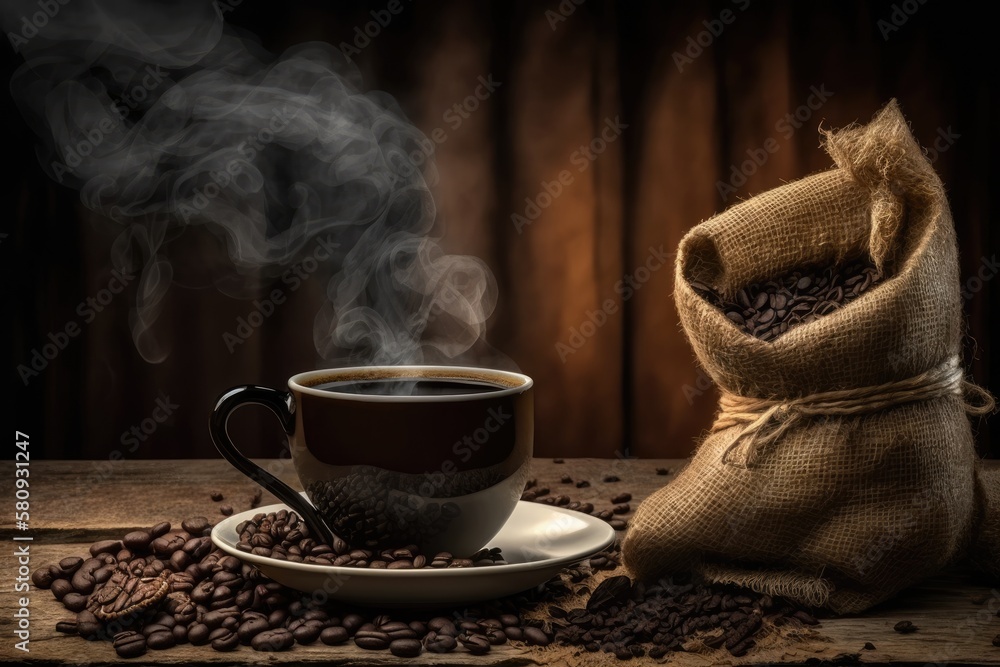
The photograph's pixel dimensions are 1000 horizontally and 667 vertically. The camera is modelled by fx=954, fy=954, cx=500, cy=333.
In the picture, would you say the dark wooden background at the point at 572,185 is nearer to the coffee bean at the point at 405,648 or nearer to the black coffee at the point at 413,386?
the black coffee at the point at 413,386

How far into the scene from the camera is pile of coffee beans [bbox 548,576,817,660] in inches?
33.1

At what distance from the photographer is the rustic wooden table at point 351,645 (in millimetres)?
807

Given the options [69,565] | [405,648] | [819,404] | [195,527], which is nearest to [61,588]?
[69,565]

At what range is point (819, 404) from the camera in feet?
2.99

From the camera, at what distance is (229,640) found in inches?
32.8

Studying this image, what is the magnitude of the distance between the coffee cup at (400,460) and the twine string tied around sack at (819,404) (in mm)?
216

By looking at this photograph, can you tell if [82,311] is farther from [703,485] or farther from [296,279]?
[703,485]

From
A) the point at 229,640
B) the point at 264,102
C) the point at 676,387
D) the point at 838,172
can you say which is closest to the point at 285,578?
the point at 229,640

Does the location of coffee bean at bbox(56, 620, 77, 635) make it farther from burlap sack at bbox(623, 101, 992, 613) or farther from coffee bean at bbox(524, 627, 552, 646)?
burlap sack at bbox(623, 101, 992, 613)

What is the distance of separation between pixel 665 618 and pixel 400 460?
288 mm

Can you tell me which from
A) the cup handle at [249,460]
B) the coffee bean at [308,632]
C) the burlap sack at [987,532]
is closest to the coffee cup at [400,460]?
the cup handle at [249,460]

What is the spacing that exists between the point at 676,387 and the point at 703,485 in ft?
3.03

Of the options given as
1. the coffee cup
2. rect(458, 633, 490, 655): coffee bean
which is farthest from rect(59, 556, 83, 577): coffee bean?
rect(458, 633, 490, 655): coffee bean

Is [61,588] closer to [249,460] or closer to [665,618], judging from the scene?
[249,460]
